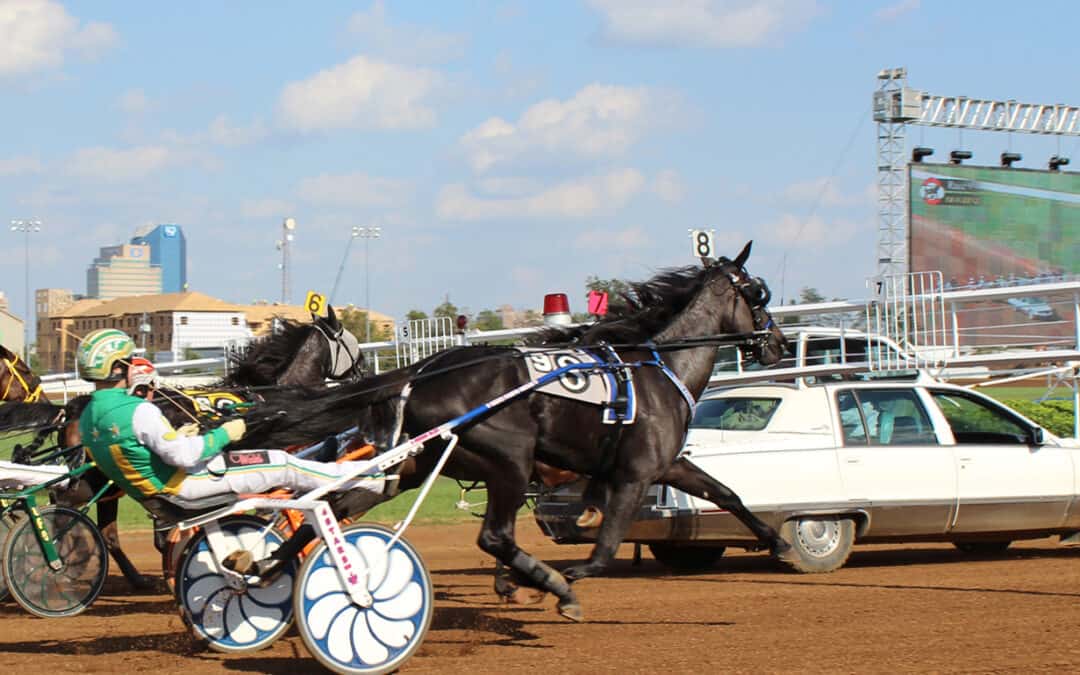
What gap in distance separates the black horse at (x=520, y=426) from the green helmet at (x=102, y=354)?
2.80 ft

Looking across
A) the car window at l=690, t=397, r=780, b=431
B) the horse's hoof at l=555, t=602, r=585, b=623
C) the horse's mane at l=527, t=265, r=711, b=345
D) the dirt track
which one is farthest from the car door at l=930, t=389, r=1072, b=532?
the horse's hoof at l=555, t=602, r=585, b=623

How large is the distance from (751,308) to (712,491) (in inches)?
53.3

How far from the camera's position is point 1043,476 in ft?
34.7

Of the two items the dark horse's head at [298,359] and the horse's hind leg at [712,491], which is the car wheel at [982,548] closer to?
the horse's hind leg at [712,491]

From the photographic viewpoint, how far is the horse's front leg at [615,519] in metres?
7.66

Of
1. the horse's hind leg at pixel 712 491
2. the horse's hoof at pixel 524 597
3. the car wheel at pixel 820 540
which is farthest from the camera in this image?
the car wheel at pixel 820 540

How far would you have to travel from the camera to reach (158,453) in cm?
647

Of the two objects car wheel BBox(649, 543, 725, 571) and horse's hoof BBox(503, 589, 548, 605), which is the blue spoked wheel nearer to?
horse's hoof BBox(503, 589, 548, 605)

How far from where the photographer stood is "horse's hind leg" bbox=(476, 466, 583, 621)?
23.6 ft

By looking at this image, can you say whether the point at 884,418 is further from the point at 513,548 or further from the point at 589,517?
the point at 513,548

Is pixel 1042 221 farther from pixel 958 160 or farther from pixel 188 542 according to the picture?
pixel 188 542

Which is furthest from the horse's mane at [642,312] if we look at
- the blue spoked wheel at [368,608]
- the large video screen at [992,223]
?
the large video screen at [992,223]

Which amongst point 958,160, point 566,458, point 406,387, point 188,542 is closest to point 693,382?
point 566,458

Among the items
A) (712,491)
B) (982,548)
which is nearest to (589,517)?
(712,491)
